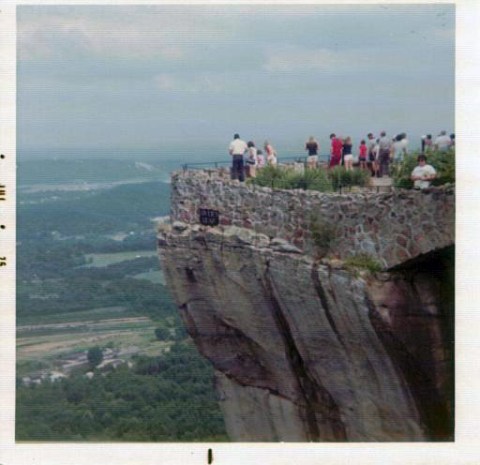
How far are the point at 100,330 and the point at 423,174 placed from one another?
4.00 metres

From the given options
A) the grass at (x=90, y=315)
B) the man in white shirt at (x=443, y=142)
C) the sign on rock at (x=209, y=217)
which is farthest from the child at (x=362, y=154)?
the grass at (x=90, y=315)

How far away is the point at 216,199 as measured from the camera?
1593cm

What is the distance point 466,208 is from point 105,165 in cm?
404

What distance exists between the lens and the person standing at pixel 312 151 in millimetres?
15195

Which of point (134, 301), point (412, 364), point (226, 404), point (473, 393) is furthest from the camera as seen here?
point (226, 404)

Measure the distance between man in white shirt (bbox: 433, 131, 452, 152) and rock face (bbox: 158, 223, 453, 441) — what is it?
3.34 feet

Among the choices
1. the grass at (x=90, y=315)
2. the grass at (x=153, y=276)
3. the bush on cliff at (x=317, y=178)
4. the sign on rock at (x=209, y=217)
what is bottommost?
the grass at (x=90, y=315)

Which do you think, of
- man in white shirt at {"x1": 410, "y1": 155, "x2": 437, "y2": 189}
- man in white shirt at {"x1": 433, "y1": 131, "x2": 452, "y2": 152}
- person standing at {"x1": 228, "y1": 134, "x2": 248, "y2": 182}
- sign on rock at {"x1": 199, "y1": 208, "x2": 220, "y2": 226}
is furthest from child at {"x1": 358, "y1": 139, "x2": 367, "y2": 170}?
sign on rock at {"x1": 199, "y1": 208, "x2": 220, "y2": 226}

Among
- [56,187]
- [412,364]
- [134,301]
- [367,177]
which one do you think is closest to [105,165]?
[56,187]

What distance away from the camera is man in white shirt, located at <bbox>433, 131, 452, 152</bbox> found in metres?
14.1

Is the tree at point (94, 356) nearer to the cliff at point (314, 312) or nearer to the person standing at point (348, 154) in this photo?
the cliff at point (314, 312)

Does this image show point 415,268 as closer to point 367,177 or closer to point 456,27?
point 367,177

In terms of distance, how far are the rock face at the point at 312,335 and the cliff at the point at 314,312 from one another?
1cm

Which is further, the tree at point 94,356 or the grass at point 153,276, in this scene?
the grass at point 153,276
